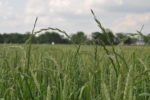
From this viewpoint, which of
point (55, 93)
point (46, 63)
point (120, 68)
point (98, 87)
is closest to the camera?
point (120, 68)

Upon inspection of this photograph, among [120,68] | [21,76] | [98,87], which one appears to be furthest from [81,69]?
[120,68]

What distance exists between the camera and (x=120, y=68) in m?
1.04

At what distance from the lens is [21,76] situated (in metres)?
1.40

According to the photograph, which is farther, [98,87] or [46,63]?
[46,63]

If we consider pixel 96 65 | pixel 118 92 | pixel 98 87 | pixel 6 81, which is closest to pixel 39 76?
pixel 6 81

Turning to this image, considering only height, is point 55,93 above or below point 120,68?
below

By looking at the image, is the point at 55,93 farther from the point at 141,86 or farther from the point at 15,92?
the point at 141,86

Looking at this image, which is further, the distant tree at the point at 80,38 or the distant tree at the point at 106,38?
the distant tree at the point at 80,38

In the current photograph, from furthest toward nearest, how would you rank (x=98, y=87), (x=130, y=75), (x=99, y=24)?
(x=98, y=87) < (x=99, y=24) < (x=130, y=75)

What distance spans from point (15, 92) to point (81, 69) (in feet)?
2.83

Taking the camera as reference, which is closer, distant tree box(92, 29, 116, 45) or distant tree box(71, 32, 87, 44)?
distant tree box(92, 29, 116, 45)

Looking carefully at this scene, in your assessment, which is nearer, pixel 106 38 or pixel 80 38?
pixel 106 38

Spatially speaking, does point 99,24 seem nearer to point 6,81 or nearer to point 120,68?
point 120,68

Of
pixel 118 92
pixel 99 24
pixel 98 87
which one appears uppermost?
pixel 99 24
